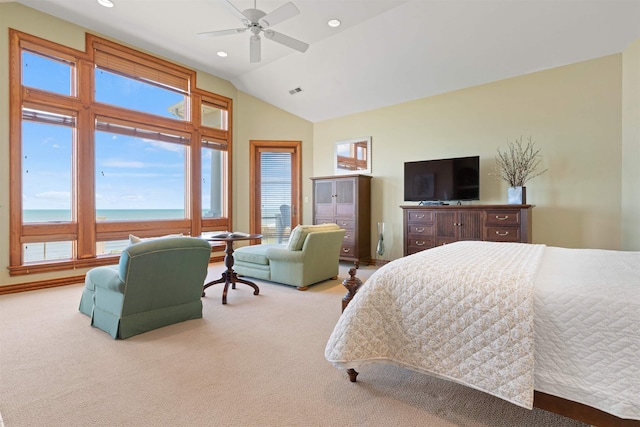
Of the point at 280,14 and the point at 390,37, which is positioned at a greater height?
the point at 390,37

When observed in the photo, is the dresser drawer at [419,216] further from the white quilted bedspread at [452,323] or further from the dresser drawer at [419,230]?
the white quilted bedspread at [452,323]

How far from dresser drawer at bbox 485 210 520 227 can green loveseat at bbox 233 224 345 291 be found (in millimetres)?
2012

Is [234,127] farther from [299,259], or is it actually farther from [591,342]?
[591,342]

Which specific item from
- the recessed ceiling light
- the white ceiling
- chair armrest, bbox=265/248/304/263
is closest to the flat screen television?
the white ceiling

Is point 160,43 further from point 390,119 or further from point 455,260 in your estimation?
point 455,260

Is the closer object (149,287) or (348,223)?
(149,287)

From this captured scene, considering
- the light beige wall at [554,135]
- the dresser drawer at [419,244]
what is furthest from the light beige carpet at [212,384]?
the light beige wall at [554,135]

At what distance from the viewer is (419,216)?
4816 mm

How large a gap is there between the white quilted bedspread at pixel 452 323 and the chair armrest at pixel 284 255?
88.2 inches

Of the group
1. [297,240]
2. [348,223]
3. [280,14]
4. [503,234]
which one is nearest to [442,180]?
[503,234]

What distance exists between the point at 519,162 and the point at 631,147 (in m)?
1.11

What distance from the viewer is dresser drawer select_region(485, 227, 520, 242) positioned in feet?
13.2

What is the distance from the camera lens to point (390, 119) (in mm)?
5707

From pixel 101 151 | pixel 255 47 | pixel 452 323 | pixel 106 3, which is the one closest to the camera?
pixel 452 323
